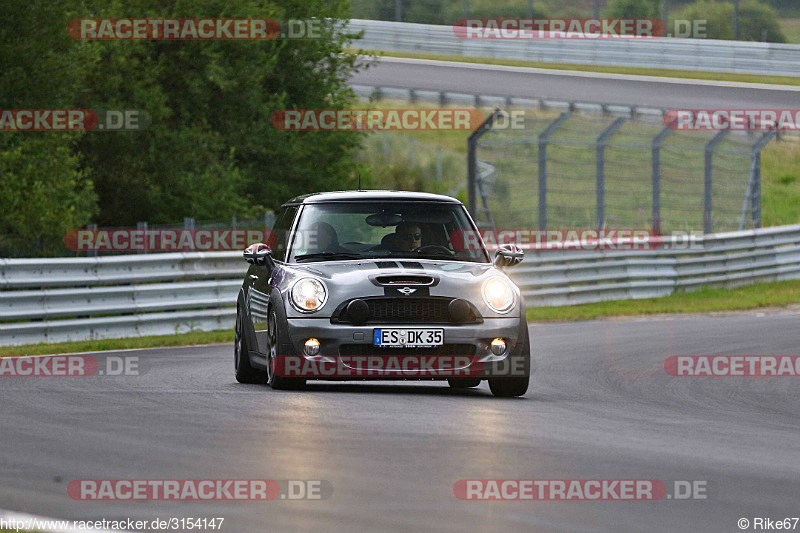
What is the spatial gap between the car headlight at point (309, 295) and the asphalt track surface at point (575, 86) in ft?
100

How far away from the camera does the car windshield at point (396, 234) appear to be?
1094cm

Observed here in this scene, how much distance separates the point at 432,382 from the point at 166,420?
12.0 ft

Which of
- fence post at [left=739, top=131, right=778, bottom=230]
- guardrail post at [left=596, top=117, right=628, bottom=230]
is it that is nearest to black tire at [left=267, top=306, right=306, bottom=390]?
guardrail post at [left=596, top=117, right=628, bottom=230]

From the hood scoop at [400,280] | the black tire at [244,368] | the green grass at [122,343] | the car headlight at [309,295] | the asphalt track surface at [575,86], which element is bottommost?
the green grass at [122,343]

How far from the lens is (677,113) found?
113ft

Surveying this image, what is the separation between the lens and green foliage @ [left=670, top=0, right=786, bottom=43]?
49.1 m

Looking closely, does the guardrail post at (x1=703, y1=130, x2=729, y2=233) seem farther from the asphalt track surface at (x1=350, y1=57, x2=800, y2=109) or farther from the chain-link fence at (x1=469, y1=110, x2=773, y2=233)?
the asphalt track surface at (x1=350, y1=57, x2=800, y2=109)

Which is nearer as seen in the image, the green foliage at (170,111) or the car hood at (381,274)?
the car hood at (381,274)

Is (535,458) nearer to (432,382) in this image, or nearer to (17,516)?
(17,516)

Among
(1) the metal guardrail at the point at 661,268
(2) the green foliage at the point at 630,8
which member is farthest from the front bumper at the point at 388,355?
(2) the green foliage at the point at 630,8

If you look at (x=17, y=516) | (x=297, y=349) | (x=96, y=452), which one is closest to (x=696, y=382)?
(x=297, y=349)

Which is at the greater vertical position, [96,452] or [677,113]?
[677,113]

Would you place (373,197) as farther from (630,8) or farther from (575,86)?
(630,8)

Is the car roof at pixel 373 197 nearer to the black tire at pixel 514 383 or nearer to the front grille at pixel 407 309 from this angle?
the front grille at pixel 407 309
